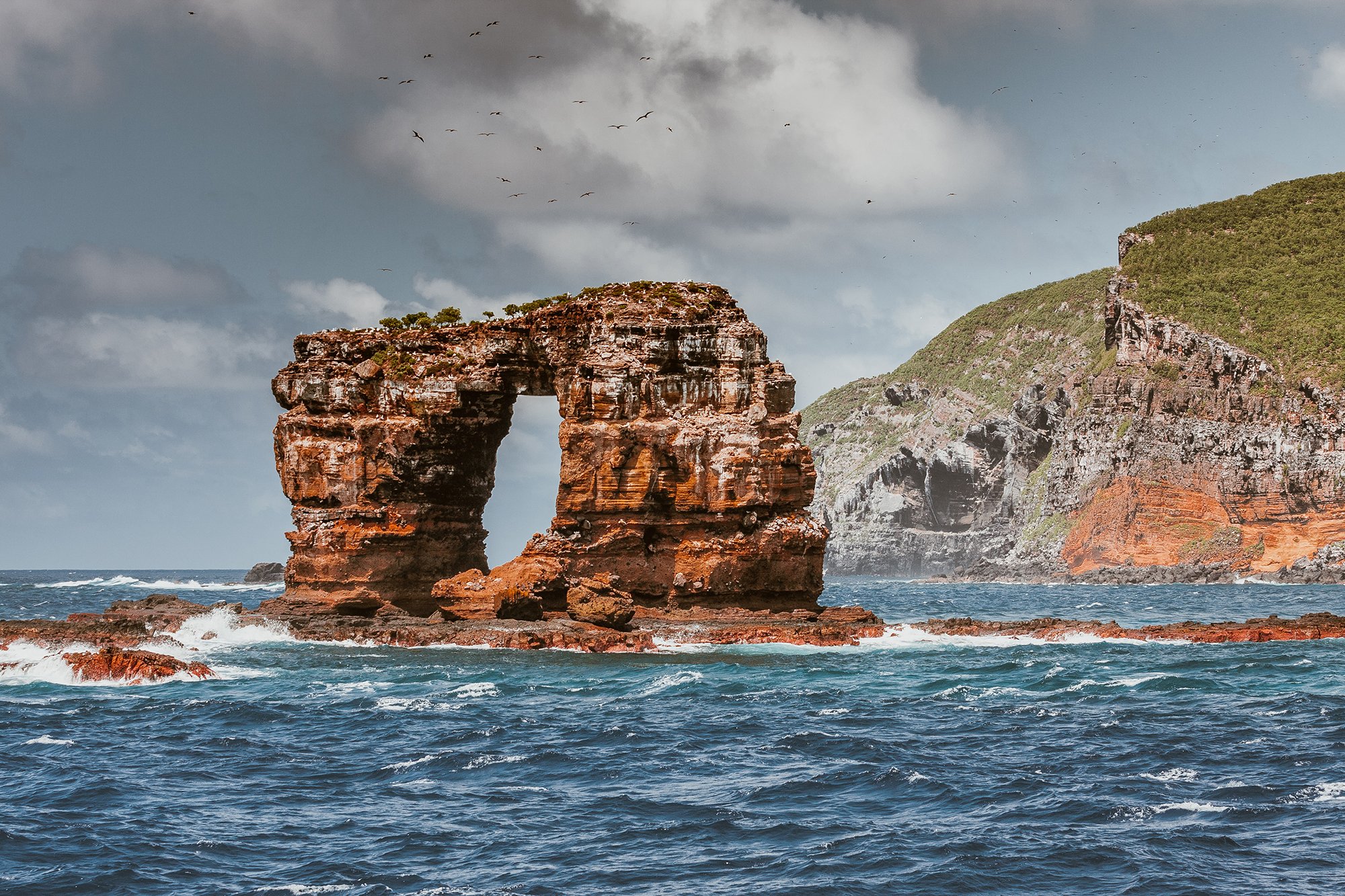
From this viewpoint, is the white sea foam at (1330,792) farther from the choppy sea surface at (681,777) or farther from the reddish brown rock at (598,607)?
the reddish brown rock at (598,607)

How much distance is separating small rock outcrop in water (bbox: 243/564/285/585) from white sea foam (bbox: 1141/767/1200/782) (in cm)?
14344

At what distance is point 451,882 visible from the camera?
1734cm

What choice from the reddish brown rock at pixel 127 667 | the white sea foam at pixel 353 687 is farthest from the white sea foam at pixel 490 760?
the reddish brown rock at pixel 127 667

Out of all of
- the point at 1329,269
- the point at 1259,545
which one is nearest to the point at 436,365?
the point at 1259,545

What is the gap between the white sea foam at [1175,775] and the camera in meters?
22.8

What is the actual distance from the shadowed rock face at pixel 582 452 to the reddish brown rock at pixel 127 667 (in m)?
14.0

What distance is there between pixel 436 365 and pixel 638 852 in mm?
38516

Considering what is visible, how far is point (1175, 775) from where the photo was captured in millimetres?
23062

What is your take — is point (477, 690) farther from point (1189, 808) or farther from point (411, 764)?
point (1189, 808)

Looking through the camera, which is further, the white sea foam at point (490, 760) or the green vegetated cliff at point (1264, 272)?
the green vegetated cliff at point (1264, 272)

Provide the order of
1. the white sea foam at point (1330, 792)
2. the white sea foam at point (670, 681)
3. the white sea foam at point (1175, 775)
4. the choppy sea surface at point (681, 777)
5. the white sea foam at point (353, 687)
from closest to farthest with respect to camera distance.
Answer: the choppy sea surface at point (681, 777) < the white sea foam at point (1330, 792) < the white sea foam at point (1175, 775) < the white sea foam at point (670, 681) < the white sea foam at point (353, 687)

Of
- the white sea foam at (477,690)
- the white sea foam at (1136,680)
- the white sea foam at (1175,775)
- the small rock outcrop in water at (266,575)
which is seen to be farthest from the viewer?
the small rock outcrop in water at (266,575)

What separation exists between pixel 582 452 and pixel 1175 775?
31362mm

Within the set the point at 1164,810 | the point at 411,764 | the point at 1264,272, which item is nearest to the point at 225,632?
the point at 411,764
